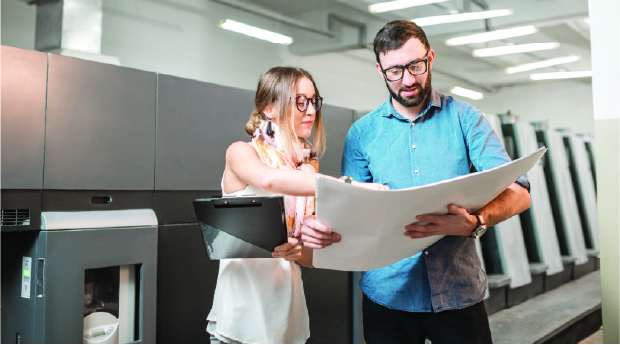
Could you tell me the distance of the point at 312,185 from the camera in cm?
125

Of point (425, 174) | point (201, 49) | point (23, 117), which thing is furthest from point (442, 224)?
point (201, 49)

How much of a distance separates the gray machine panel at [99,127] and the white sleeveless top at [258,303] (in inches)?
35.8

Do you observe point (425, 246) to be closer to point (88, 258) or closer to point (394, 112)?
point (394, 112)

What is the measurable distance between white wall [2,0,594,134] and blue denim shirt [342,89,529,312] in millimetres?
4618

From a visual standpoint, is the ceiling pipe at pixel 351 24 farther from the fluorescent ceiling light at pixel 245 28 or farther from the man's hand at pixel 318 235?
the man's hand at pixel 318 235

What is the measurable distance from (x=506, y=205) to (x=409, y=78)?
0.42 meters

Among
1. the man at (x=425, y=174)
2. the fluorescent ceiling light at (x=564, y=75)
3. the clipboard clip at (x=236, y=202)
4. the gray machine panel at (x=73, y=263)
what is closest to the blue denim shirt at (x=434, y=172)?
the man at (x=425, y=174)

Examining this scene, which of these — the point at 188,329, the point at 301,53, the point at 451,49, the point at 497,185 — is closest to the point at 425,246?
the point at 497,185

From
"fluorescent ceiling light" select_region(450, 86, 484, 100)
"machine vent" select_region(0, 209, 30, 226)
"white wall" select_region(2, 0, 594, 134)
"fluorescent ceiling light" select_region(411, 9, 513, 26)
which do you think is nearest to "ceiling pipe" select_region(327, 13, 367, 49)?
"white wall" select_region(2, 0, 594, 134)

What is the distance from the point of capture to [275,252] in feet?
4.47

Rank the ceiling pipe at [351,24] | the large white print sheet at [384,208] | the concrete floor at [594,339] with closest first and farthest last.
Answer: the large white print sheet at [384,208]
the concrete floor at [594,339]
the ceiling pipe at [351,24]

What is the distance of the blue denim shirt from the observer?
1.43 meters

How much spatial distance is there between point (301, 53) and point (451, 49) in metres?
3.86

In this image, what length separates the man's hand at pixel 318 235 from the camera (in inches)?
46.4
